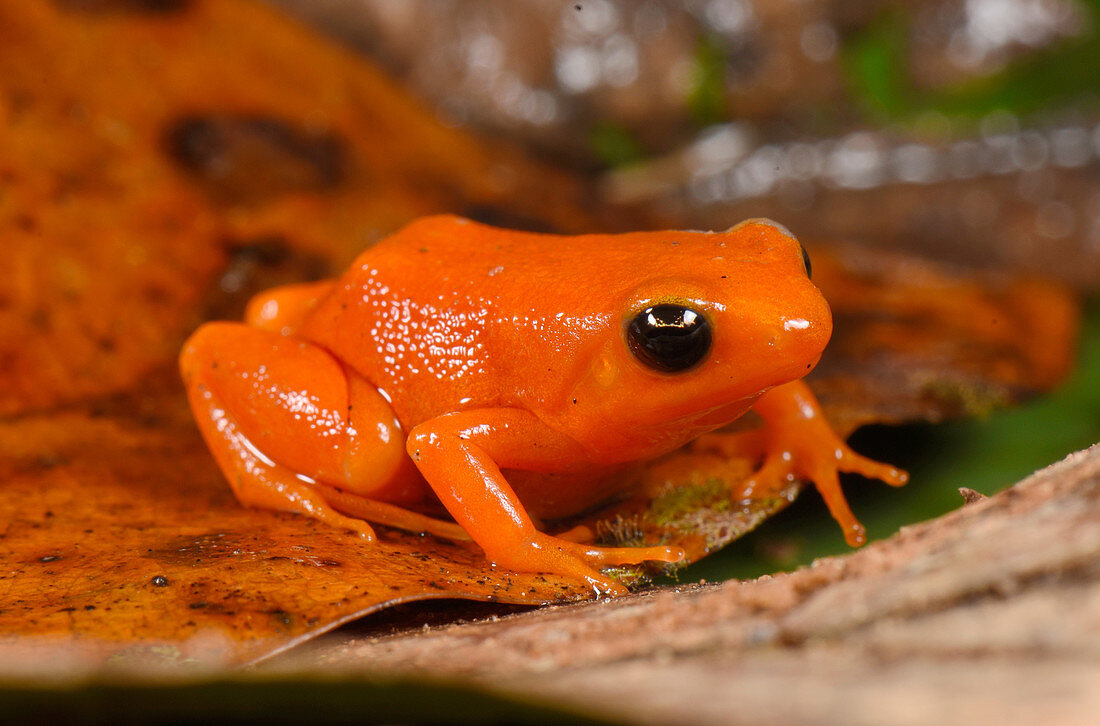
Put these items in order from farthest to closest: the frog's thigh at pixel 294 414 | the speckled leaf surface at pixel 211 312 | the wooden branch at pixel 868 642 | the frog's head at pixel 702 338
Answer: the frog's thigh at pixel 294 414, the frog's head at pixel 702 338, the speckled leaf surface at pixel 211 312, the wooden branch at pixel 868 642

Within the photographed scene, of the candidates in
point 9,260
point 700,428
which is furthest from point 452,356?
point 9,260

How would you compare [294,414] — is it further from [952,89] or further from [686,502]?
[952,89]

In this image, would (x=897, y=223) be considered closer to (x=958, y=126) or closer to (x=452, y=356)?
(x=958, y=126)

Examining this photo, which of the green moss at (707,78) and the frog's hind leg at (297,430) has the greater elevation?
the green moss at (707,78)

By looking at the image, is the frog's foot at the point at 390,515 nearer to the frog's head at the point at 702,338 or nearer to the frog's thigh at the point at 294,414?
the frog's thigh at the point at 294,414

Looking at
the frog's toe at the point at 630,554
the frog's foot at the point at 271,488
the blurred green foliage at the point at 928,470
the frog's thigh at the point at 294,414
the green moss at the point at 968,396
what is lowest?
the blurred green foliage at the point at 928,470

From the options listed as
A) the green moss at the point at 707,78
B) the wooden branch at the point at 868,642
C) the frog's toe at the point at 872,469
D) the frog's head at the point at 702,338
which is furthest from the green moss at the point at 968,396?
the green moss at the point at 707,78
